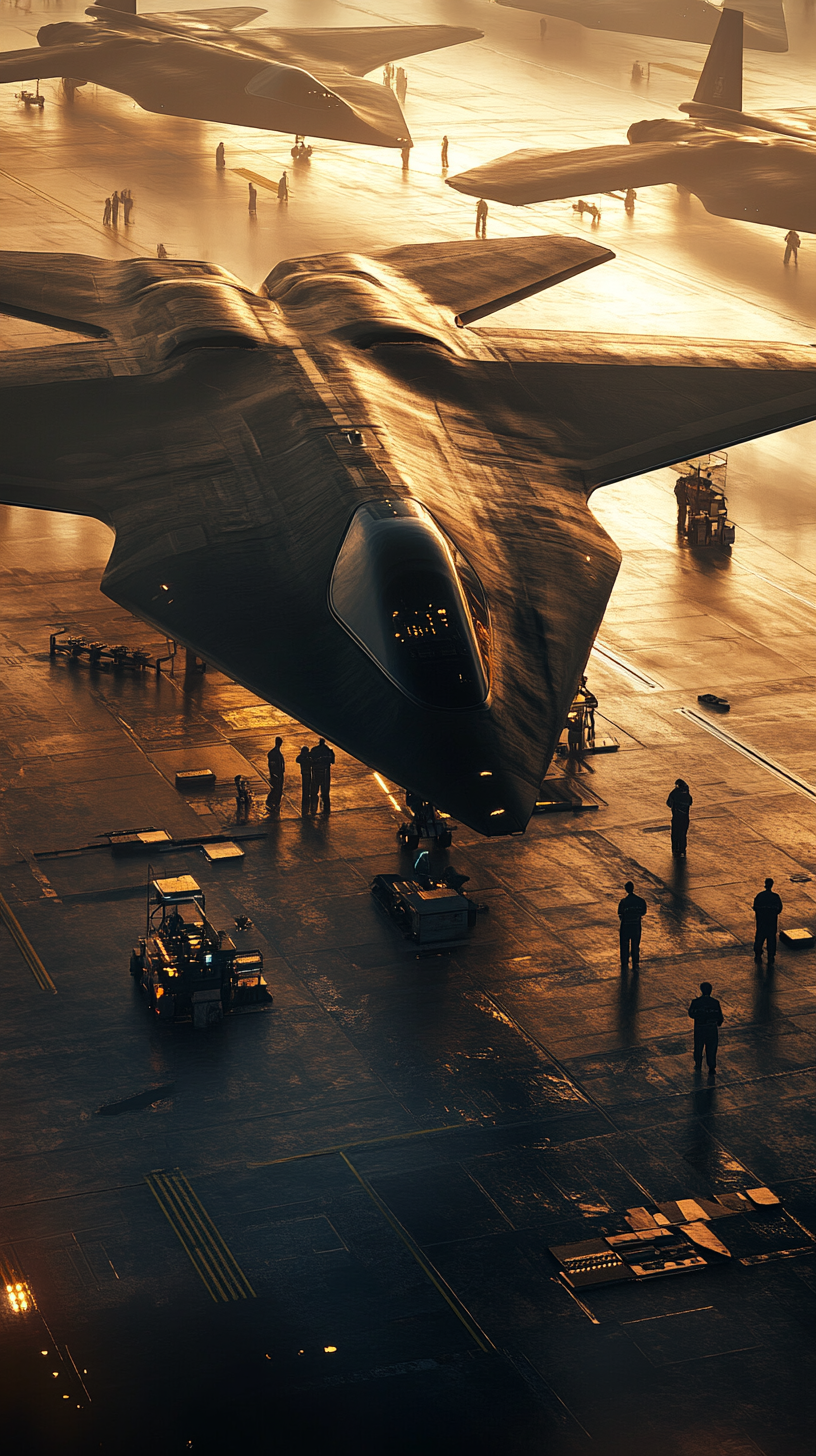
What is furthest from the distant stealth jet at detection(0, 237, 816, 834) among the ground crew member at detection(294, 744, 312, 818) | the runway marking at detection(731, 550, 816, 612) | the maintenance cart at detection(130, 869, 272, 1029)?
the runway marking at detection(731, 550, 816, 612)

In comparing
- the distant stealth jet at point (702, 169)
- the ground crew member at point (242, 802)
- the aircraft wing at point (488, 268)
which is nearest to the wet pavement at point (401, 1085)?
the ground crew member at point (242, 802)

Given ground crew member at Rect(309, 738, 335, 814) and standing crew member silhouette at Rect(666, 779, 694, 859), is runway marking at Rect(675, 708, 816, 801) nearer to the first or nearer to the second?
standing crew member silhouette at Rect(666, 779, 694, 859)

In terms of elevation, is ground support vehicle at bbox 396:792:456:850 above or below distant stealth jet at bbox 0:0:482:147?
below

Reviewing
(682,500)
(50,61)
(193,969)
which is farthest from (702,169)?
(193,969)

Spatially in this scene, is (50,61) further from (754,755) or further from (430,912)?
(430,912)

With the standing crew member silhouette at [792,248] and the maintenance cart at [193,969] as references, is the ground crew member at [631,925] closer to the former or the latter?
the maintenance cart at [193,969]

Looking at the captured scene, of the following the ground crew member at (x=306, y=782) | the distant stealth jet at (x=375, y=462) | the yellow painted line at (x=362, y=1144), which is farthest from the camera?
the ground crew member at (x=306, y=782)

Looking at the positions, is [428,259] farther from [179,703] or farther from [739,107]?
[739,107]
